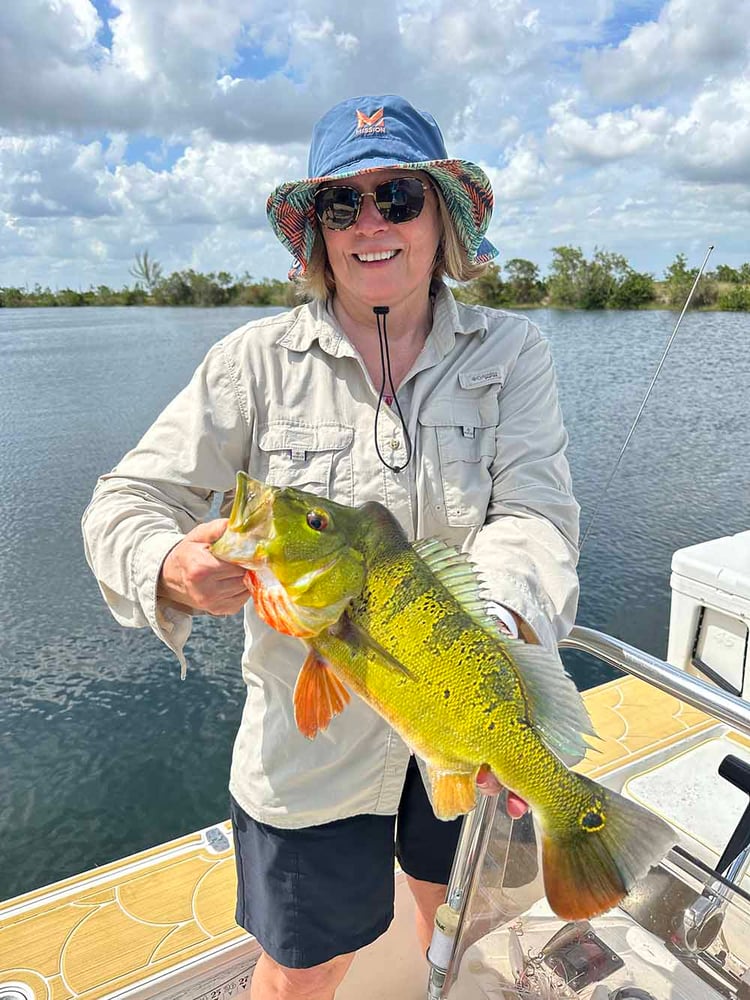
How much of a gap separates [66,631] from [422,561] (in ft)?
27.6

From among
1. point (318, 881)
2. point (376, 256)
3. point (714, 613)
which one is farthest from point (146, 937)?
point (714, 613)

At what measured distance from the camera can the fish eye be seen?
1.36m

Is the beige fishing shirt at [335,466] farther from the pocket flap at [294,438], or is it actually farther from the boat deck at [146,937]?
the boat deck at [146,937]

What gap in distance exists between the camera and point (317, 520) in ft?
4.49

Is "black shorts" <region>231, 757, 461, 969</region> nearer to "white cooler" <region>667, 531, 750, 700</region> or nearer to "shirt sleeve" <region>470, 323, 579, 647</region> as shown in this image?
"shirt sleeve" <region>470, 323, 579, 647</region>

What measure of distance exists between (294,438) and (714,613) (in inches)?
115

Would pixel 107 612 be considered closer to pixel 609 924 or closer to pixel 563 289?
pixel 609 924

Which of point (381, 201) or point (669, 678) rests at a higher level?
point (381, 201)

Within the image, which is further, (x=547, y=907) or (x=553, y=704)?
(x=547, y=907)

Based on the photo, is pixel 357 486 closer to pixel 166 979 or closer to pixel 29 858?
pixel 166 979

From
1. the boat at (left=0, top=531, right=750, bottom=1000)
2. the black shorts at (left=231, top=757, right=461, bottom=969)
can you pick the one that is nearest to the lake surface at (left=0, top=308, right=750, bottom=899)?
the boat at (left=0, top=531, right=750, bottom=1000)

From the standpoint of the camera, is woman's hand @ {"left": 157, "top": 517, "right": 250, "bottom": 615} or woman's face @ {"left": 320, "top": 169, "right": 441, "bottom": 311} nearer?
woman's hand @ {"left": 157, "top": 517, "right": 250, "bottom": 615}

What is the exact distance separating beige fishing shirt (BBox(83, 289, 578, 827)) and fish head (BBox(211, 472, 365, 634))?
454 mm

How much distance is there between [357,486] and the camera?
73.8 inches
